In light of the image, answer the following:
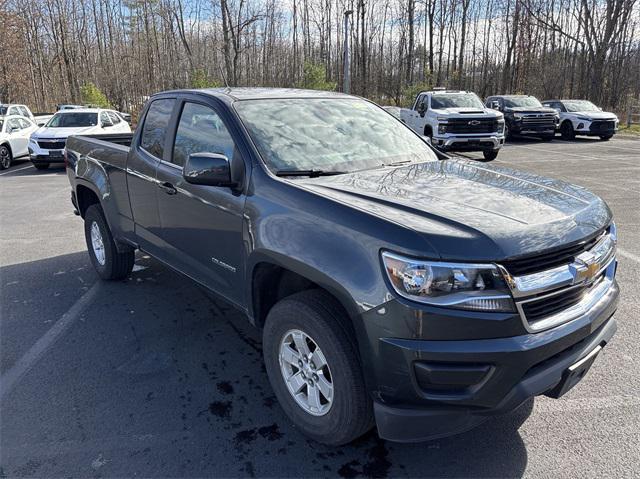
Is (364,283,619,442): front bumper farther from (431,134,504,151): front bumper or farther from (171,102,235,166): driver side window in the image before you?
(431,134,504,151): front bumper

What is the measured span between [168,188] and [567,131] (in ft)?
71.5

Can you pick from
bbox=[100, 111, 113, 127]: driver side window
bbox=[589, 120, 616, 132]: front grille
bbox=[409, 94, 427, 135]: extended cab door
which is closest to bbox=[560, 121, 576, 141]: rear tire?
bbox=[589, 120, 616, 132]: front grille

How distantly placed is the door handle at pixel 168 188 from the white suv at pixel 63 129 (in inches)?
459

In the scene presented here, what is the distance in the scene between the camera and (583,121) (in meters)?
20.6

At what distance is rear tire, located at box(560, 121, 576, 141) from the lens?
70.2ft

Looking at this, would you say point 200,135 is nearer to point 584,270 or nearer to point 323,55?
point 584,270

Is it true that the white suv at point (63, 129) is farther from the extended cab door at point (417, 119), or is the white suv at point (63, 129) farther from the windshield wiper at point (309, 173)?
the windshield wiper at point (309, 173)

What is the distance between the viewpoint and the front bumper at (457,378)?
2.12 metres

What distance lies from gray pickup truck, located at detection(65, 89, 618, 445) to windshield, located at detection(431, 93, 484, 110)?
12.6 m

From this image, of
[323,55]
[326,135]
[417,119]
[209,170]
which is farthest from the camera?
[323,55]

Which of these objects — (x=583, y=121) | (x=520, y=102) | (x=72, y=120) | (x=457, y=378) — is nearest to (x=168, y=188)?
(x=457, y=378)

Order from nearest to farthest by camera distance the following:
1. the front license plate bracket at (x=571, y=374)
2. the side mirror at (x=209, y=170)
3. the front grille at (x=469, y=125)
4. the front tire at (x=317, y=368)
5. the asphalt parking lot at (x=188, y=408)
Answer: the front license plate bracket at (x=571, y=374), the front tire at (x=317, y=368), the asphalt parking lot at (x=188, y=408), the side mirror at (x=209, y=170), the front grille at (x=469, y=125)

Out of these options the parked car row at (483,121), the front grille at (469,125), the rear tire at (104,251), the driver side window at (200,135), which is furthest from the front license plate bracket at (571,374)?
the front grille at (469,125)

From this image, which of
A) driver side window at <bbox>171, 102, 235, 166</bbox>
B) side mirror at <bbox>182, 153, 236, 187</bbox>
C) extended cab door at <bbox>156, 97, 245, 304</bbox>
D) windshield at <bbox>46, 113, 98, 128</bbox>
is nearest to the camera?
side mirror at <bbox>182, 153, 236, 187</bbox>
